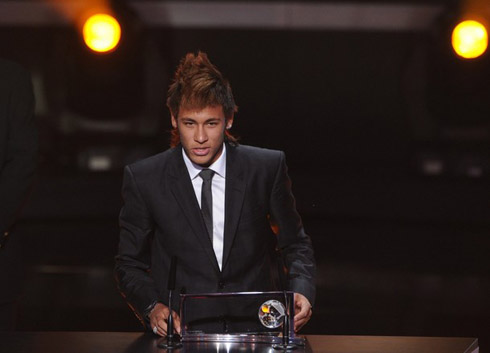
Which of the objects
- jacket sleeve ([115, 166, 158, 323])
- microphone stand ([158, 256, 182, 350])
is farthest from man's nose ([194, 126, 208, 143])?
microphone stand ([158, 256, 182, 350])

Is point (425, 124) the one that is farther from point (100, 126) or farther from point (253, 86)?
point (100, 126)

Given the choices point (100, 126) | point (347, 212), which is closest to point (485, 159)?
point (347, 212)

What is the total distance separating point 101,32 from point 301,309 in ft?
8.16

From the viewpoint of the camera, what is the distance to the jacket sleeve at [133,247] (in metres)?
2.54

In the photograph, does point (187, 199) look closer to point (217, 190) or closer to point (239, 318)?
point (217, 190)

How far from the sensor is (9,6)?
17.0 feet

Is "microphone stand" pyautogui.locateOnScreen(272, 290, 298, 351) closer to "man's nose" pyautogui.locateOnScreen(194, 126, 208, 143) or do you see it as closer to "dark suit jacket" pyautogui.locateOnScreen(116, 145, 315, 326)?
"dark suit jacket" pyautogui.locateOnScreen(116, 145, 315, 326)

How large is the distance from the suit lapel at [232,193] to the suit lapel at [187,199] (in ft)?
0.19

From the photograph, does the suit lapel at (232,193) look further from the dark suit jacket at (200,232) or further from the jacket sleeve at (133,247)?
the jacket sleeve at (133,247)

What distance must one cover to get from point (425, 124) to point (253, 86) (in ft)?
3.53

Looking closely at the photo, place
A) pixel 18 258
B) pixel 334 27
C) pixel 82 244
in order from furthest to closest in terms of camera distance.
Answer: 1. pixel 82 244
2. pixel 334 27
3. pixel 18 258

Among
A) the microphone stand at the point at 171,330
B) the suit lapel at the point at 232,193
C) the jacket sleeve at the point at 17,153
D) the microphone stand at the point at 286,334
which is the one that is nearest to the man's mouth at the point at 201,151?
the suit lapel at the point at 232,193

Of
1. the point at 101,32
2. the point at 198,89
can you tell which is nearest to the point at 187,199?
the point at 198,89

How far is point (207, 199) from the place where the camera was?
2.66 meters
